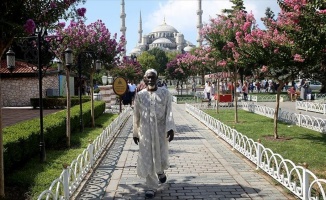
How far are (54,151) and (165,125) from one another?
4059 mm

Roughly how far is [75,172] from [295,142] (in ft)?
19.8

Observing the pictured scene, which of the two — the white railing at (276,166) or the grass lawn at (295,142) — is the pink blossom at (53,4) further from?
the grass lawn at (295,142)

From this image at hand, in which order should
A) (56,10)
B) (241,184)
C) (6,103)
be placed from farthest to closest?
1. (6,103)
2. (241,184)
3. (56,10)

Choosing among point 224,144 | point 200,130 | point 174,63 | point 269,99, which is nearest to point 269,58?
point 224,144

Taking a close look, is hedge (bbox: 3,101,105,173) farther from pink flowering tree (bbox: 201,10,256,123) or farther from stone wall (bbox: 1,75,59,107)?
stone wall (bbox: 1,75,59,107)

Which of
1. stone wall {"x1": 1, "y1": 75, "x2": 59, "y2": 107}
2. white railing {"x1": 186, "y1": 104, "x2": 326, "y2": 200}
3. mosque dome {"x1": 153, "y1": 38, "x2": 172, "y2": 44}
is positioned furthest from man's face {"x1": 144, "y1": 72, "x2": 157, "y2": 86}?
mosque dome {"x1": 153, "y1": 38, "x2": 172, "y2": 44}

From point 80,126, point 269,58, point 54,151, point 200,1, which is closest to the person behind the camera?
point 54,151

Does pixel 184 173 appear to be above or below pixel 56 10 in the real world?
below

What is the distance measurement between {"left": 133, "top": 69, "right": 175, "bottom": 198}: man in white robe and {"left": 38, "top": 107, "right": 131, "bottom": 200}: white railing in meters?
0.95

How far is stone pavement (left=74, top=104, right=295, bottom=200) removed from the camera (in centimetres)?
512

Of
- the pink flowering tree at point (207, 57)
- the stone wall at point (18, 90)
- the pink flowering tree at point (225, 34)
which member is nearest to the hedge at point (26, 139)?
the pink flowering tree at point (225, 34)

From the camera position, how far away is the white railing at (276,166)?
4336 mm

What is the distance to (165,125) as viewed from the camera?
5.19m

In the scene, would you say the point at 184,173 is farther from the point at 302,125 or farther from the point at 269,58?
the point at 302,125
